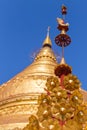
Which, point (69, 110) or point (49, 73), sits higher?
point (49, 73)

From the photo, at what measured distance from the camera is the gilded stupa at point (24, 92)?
17.2 metres

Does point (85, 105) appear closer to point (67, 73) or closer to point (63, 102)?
point (63, 102)

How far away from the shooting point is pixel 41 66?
2119 centimetres

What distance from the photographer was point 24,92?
1894 cm

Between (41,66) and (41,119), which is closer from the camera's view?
(41,119)

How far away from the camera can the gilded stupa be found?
56.4ft

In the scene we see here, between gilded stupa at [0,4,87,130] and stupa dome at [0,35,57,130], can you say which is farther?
stupa dome at [0,35,57,130]

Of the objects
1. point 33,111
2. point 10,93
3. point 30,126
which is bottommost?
point 30,126

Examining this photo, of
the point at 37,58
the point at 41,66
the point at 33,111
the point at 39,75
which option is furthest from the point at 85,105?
the point at 37,58

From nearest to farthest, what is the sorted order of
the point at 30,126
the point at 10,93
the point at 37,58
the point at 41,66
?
the point at 30,126 → the point at 10,93 → the point at 41,66 → the point at 37,58

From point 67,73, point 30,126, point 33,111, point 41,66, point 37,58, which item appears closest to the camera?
point 30,126

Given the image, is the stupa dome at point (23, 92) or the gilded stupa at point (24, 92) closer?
the gilded stupa at point (24, 92)

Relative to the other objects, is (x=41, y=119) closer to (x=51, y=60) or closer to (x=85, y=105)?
(x=85, y=105)

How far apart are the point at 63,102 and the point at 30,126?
594mm
